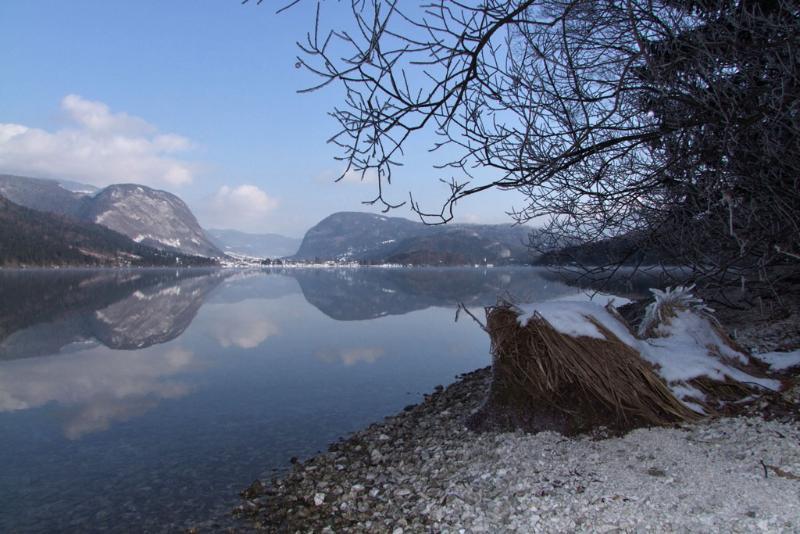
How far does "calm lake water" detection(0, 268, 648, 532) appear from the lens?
23.7 feet

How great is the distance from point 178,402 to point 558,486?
1062 centimetres

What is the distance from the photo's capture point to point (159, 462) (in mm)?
8516

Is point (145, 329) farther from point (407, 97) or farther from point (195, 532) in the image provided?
point (407, 97)

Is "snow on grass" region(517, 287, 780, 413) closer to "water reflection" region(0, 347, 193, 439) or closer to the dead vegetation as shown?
the dead vegetation

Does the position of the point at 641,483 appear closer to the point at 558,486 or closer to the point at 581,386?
the point at 558,486

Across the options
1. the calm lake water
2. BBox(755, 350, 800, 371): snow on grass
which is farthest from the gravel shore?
BBox(755, 350, 800, 371): snow on grass

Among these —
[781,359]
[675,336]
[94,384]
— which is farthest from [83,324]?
[781,359]

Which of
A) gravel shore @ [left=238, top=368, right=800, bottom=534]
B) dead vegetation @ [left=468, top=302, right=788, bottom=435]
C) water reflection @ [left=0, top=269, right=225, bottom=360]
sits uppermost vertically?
dead vegetation @ [left=468, top=302, right=788, bottom=435]

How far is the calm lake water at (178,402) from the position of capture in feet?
23.7

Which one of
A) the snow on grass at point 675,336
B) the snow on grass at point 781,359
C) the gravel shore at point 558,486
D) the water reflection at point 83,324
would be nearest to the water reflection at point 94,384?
the water reflection at point 83,324

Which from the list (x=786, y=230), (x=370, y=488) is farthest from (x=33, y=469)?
(x=786, y=230)

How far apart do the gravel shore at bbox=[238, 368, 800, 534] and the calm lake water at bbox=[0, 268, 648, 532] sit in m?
1.73

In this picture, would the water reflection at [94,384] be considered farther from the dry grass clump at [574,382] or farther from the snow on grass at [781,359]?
the snow on grass at [781,359]

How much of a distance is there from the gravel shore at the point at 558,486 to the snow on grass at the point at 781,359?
6.49 ft
